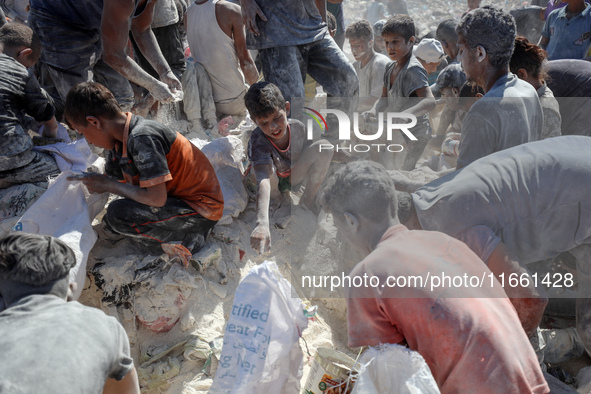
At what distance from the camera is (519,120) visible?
2.47 metres

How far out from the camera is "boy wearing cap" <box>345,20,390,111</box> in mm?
4977

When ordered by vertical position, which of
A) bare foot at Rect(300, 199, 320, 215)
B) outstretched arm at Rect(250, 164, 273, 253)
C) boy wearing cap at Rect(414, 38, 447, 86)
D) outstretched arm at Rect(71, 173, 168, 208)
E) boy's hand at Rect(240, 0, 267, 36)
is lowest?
bare foot at Rect(300, 199, 320, 215)

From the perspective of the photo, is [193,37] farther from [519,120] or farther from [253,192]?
[519,120]

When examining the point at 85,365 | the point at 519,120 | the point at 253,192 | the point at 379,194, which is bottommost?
the point at 253,192

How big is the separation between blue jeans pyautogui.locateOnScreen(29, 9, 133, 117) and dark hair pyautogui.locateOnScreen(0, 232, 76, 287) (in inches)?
81.0

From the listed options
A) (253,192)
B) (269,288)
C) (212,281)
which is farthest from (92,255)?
(269,288)

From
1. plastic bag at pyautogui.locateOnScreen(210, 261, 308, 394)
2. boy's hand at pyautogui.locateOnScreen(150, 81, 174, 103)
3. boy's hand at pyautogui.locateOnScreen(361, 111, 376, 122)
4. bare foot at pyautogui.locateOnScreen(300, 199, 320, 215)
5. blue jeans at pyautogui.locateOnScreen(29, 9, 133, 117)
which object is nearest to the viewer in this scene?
plastic bag at pyautogui.locateOnScreen(210, 261, 308, 394)

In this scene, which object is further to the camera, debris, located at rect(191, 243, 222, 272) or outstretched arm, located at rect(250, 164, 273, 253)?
debris, located at rect(191, 243, 222, 272)

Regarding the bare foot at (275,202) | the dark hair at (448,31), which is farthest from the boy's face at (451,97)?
the bare foot at (275,202)

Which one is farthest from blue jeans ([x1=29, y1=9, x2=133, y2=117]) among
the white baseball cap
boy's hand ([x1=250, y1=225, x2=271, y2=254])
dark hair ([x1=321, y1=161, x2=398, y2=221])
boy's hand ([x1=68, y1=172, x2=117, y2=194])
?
the white baseball cap

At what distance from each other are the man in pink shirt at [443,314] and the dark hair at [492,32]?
1.28 m

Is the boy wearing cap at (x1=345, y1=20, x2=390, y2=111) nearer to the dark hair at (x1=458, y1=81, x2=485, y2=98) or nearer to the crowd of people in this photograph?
the crowd of people

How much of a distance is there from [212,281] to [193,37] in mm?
2833

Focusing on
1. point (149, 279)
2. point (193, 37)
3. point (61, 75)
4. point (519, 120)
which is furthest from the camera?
point (193, 37)
